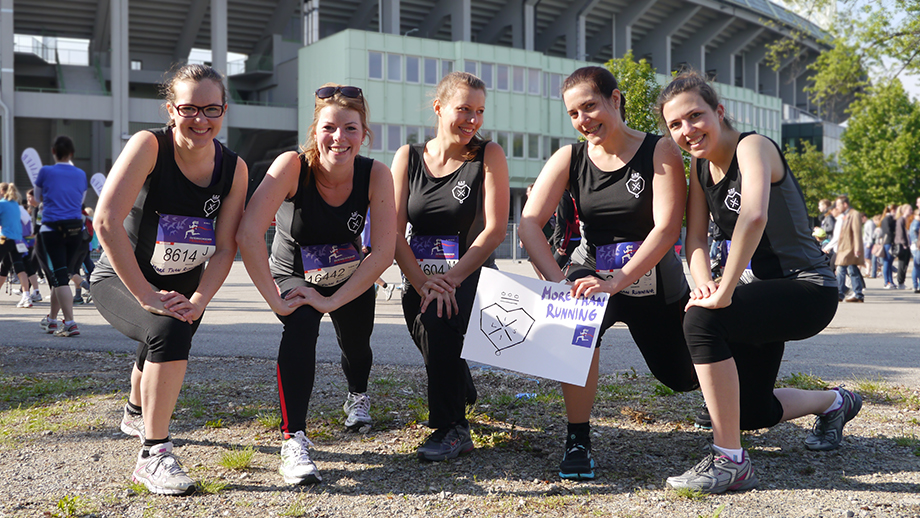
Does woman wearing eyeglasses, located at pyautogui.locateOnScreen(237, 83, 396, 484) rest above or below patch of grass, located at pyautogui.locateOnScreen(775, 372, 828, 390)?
above

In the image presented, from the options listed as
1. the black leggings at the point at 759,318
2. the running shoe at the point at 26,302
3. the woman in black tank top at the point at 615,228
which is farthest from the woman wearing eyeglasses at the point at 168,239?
the running shoe at the point at 26,302

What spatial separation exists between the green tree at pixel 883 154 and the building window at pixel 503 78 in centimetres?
1946

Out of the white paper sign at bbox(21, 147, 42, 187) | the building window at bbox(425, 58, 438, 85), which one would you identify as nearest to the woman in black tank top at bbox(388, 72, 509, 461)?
the white paper sign at bbox(21, 147, 42, 187)

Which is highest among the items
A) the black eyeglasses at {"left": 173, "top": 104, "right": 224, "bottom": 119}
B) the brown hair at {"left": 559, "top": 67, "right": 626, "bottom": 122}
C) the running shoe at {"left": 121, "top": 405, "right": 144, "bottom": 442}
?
the brown hair at {"left": 559, "top": 67, "right": 626, "bottom": 122}

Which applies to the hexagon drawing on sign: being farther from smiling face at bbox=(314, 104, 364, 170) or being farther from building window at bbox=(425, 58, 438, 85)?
building window at bbox=(425, 58, 438, 85)

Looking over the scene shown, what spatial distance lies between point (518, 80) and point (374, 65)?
883 cm

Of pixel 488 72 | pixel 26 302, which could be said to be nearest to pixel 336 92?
pixel 26 302

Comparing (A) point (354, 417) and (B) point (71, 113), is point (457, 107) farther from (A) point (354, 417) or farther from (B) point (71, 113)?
(B) point (71, 113)

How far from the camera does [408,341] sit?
809 centimetres

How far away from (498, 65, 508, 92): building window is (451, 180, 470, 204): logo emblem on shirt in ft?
126

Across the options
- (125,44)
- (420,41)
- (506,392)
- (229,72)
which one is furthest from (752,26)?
(506,392)

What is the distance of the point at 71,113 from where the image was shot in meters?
36.0

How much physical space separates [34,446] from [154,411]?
45.1 inches

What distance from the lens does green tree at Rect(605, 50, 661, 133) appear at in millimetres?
22766
